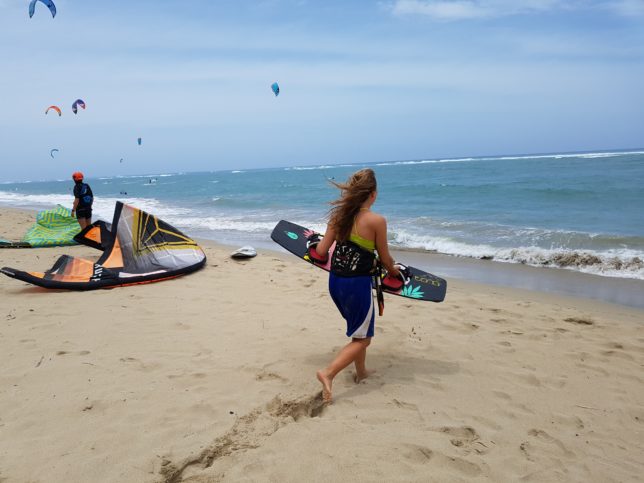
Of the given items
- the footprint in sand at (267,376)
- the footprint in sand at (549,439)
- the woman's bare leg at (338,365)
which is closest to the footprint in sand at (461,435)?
the footprint in sand at (549,439)

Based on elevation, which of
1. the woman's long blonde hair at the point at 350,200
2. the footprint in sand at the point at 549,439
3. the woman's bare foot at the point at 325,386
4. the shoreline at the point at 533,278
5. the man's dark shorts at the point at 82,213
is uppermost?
the woman's long blonde hair at the point at 350,200

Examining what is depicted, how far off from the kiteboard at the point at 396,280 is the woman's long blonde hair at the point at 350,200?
20.1 inches

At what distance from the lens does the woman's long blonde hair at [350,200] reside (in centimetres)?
279

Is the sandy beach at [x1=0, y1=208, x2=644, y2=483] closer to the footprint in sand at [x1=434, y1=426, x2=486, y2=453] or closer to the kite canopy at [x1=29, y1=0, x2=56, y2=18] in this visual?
the footprint in sand at [x1=434, y1=426, x2=486, y2=453]

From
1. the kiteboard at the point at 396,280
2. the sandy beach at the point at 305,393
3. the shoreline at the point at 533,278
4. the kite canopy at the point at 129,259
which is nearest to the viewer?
the sandy beach at the point at 305,393

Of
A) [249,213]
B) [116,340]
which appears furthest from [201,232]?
[116,340]

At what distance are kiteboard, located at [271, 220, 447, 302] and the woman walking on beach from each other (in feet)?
1.48

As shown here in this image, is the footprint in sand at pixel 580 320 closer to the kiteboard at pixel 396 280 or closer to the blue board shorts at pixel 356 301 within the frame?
the kiteboard at pixel 396 280

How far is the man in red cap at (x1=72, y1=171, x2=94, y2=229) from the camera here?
8.07 meters

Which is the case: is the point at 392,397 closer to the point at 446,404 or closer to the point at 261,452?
the point at 446,404

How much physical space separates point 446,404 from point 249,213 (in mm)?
15710

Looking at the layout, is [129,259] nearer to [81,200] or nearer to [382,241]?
[81,200]

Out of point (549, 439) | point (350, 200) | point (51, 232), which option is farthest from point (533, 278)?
point (51, 232)

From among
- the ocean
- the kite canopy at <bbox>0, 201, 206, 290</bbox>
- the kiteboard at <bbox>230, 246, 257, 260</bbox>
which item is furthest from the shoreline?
the kite canopy at <bbox>0, 201, 206, 290</bbox>
